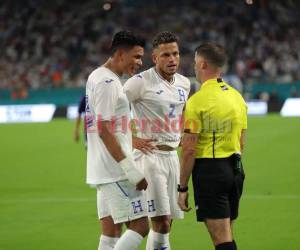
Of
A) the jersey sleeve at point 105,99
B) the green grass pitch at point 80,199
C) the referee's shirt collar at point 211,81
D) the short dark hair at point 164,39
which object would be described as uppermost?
the short dark hair at point 164,39

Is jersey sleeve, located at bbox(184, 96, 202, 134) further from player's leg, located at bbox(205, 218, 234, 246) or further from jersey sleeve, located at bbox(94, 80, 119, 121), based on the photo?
player's leg, located at bbox(205, 218, 234, 246)

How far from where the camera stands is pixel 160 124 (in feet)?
24.1

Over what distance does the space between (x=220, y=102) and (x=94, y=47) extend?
31032 millimetres

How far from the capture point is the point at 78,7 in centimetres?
3959

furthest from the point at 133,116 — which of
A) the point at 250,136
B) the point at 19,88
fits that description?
the point at 19,88

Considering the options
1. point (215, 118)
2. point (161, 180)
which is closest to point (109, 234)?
point (161, 180)

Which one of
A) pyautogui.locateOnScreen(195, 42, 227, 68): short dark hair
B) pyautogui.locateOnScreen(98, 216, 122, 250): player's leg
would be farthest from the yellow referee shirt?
pyautogui.locateOnScreen(98, 216, 122, 250): player's leg

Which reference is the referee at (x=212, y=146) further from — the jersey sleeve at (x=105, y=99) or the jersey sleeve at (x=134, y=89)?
the jersey sleeve at (x=134, y=89)

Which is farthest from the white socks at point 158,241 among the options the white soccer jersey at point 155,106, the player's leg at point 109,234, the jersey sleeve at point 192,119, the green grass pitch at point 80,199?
the jersey sleeve at point 192,119

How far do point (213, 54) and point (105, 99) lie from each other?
1019 mm

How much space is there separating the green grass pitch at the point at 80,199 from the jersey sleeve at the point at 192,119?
2.77 meters

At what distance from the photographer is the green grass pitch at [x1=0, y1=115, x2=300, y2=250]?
29.4 ft

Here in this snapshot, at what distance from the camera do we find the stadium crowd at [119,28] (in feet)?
108

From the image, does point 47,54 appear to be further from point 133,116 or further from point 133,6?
point 133,116
